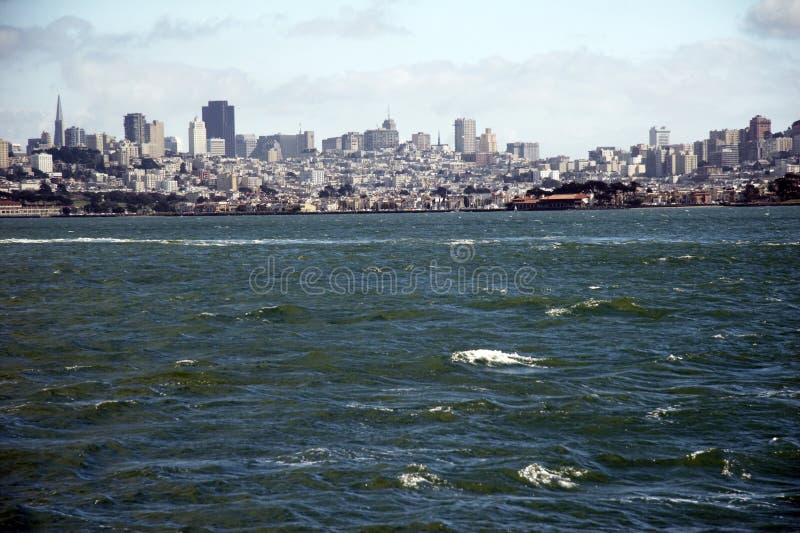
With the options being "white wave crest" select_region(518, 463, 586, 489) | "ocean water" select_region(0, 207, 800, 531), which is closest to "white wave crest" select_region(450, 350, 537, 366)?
"ocean water" select_region(0, 207, 800, 531)

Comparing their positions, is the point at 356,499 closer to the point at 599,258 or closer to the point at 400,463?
the point at 400,463

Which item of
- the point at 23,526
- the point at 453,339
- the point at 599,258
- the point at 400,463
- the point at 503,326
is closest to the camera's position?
the point at 23,526

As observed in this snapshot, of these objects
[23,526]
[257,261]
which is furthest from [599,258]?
[23,526]

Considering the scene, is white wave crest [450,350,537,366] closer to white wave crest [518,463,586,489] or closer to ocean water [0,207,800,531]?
ocean water [0,207,800,531]

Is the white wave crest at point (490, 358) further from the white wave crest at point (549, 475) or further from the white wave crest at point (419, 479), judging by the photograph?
the white wave crest at point (419, 479)

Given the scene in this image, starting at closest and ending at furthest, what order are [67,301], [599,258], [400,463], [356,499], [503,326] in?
[356,499], [400,463], [503,326], [67,301], [599,258]

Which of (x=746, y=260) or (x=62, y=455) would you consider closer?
(x=62, y=455)
